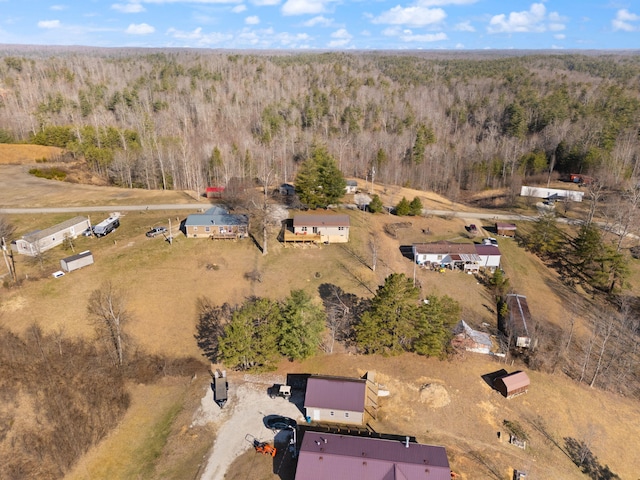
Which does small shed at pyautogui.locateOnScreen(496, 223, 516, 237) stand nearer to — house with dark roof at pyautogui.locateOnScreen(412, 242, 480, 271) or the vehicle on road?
house with dark roof at pyautogui.locateOnScreen(412, 242, 480, 271)

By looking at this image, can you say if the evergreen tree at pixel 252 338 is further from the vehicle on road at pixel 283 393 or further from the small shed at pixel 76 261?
the small shed at pixel 76 261

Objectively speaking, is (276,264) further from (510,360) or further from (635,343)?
(635,343)

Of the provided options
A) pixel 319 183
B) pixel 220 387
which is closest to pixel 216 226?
pixel 319 183

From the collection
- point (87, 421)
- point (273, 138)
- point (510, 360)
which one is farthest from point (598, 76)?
point (87, 421)

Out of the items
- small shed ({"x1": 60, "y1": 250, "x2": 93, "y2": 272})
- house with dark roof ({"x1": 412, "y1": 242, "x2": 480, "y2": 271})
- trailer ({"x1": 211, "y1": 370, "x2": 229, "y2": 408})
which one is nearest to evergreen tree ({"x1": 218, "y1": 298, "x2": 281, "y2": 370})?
trailer ({"x1": 211, "y1": 370, "x2": 229, "y2": 408})

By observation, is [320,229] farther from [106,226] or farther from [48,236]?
[48,236]

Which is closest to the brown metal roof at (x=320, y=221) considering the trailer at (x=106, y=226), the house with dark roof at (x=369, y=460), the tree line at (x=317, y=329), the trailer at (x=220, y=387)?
the tree line at (x=317, y=329)
